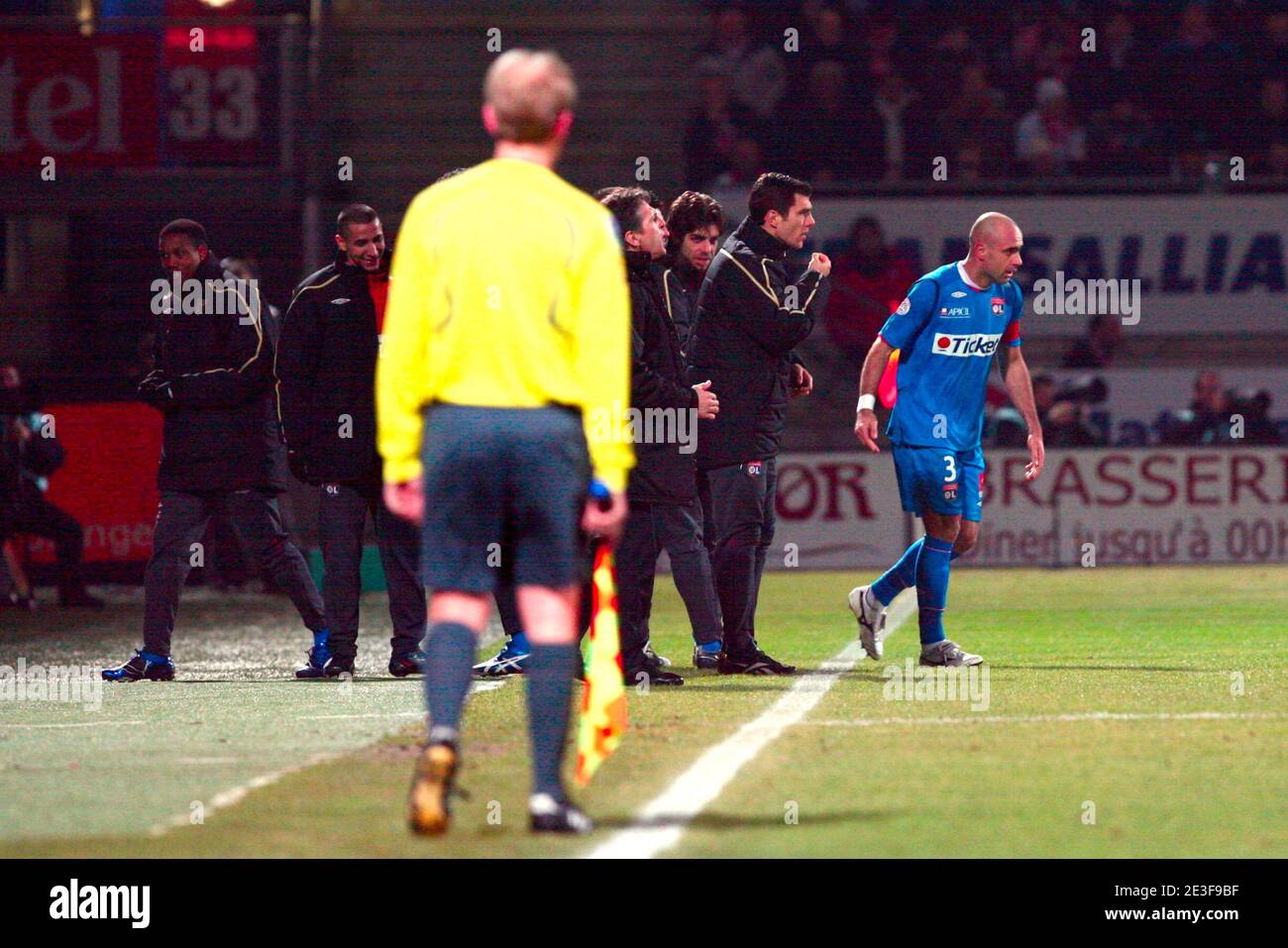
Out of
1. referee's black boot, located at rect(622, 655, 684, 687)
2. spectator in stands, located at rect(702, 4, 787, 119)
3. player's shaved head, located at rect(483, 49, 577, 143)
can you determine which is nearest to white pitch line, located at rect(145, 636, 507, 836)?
player's shaved head, located at rect(483, 49, 577, 143)

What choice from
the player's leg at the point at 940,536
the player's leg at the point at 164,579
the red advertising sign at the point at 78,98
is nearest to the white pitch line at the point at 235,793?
the player's leg at the point at 164,579

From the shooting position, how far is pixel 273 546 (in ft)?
34.2

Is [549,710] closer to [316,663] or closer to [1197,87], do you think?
[316,663]

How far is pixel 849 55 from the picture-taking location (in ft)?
76.8

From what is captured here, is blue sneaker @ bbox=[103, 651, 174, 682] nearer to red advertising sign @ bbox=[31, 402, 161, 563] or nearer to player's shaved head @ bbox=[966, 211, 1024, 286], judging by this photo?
player's shaved head @ bbox=[966, 211, 1024, 286]

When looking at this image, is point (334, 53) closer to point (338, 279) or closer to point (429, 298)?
point (338, 279)

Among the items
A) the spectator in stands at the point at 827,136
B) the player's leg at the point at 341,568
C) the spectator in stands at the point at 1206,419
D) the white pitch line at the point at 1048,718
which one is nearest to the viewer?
the white pitch line at the point at 1048,718

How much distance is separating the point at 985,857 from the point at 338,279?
5.78 metres

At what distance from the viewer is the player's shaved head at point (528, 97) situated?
5305 millimetres

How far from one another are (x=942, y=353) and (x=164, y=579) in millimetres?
3463

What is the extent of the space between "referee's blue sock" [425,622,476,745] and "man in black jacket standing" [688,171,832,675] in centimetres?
433

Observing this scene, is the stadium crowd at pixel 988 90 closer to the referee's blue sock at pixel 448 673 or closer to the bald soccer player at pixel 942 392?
the bald soccer player at pixel 942 392

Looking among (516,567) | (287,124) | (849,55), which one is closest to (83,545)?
(287,124)

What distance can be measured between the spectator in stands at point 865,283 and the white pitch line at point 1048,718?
14211 mm
